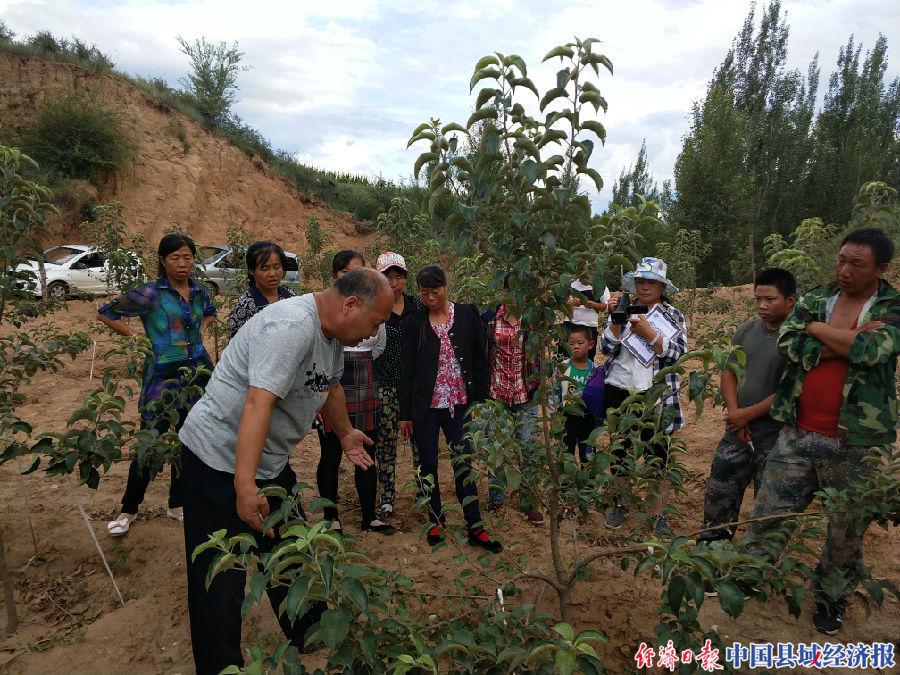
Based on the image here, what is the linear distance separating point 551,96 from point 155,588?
319 centimetres

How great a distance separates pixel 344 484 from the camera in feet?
14.9

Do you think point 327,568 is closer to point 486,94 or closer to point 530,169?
point 530,169

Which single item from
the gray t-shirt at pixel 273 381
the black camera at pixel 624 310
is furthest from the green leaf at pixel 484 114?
the black camera at pixel 624 310

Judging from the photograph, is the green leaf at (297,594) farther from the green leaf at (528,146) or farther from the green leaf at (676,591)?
the green leaf at (528,146)

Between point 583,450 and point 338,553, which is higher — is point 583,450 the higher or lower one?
the lower one

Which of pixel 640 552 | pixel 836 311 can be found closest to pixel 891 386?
pixel 836 311

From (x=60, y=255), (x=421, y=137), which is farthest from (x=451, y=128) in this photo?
(x=60, y=255)

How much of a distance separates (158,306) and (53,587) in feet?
5.47

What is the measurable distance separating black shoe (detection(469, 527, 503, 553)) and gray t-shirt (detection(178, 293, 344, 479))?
1.71 metres

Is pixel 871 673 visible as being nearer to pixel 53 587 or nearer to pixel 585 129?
pixel 585 129

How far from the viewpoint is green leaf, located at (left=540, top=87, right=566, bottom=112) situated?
158cm

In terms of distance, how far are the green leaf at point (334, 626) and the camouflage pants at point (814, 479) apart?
201 centimetres

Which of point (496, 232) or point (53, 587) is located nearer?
point (496, 232)

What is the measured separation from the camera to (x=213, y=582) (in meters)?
1.90
